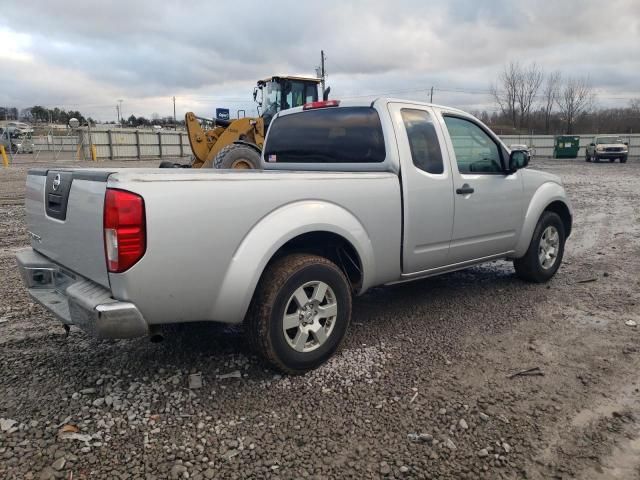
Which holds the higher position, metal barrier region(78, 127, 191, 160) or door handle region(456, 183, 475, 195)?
metal barrier region(78, 127, 191, 160)

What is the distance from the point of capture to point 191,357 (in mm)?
3721

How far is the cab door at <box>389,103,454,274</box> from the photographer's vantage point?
4090 mm

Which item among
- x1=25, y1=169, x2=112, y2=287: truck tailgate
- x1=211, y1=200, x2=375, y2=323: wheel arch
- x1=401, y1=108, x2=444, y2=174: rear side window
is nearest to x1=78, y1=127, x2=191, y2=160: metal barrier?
x1=25, y1=169, x2=112, y2=287: truck tailgate

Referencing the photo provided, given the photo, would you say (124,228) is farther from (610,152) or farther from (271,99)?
(610,152)

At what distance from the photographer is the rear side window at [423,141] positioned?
4.26 m

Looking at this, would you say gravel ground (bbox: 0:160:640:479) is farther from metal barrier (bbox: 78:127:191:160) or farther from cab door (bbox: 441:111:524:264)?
metal barrier (bbox: 78:127:191:160)

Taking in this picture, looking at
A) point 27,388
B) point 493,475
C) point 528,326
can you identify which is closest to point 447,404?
point 493,475

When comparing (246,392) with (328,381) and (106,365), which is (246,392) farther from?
(106,365)

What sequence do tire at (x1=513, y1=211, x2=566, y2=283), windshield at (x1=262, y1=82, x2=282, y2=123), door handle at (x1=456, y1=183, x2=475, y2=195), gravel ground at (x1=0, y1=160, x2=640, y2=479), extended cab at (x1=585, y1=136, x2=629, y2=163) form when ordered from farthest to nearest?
extended cab at (x1=585, y1=136, x2=629, y2=163)
windshield at (x1=262, y1=82, x2=282, y2=123)
tire at (x1=513, y1=211, x2=566, y2=283)
door handle at (x1=456, y1=183, x2=475, y2=195)
gravel ground at (x1=0, y1=160, x2=640, y2=479)

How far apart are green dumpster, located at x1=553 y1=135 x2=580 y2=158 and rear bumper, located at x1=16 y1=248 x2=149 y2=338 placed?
1827 inches

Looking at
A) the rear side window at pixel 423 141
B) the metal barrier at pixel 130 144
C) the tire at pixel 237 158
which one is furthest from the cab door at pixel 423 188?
the metal barrier at pixel 130 144

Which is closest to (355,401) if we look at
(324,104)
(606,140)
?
(324,104)

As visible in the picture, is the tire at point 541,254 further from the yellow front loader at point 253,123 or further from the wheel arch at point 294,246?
the yellow front loader at point 253,123

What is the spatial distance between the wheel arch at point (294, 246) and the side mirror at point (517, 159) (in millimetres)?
2068
